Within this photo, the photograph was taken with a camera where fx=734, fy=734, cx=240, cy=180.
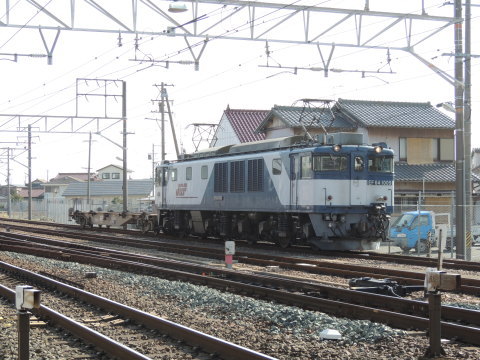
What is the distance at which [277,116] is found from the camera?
3741 cm

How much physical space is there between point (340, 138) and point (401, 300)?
1106 centimetres

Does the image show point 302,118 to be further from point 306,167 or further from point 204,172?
point 306,167

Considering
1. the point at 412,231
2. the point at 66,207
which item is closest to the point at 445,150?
the point at 412,231

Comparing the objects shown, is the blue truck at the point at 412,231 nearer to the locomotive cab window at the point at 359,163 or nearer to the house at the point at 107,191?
the locomotive cab window at the point at 359,163

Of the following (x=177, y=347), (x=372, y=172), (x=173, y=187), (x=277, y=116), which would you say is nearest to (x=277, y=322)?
(x=177, y=347)

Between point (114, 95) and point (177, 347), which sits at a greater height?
point (114, 95)

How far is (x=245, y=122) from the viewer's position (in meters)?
47.1

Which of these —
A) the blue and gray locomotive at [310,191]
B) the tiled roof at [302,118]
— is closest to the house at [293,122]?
the tiled roof at [302,118]

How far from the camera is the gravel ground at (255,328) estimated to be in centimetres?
799

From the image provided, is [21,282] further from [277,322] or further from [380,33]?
[380,33]

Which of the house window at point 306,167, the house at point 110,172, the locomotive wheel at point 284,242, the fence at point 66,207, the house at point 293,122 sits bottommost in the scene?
the locomotive wheel at point 284,242

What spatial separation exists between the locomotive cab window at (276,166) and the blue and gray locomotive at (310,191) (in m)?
0.03

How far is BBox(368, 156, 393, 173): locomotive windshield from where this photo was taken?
69.3 ft

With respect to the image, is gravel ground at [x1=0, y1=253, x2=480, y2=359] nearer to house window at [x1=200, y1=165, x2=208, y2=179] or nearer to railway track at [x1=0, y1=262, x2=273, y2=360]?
railway track at [x1=0, y1=262, x2=273, y2=360]
